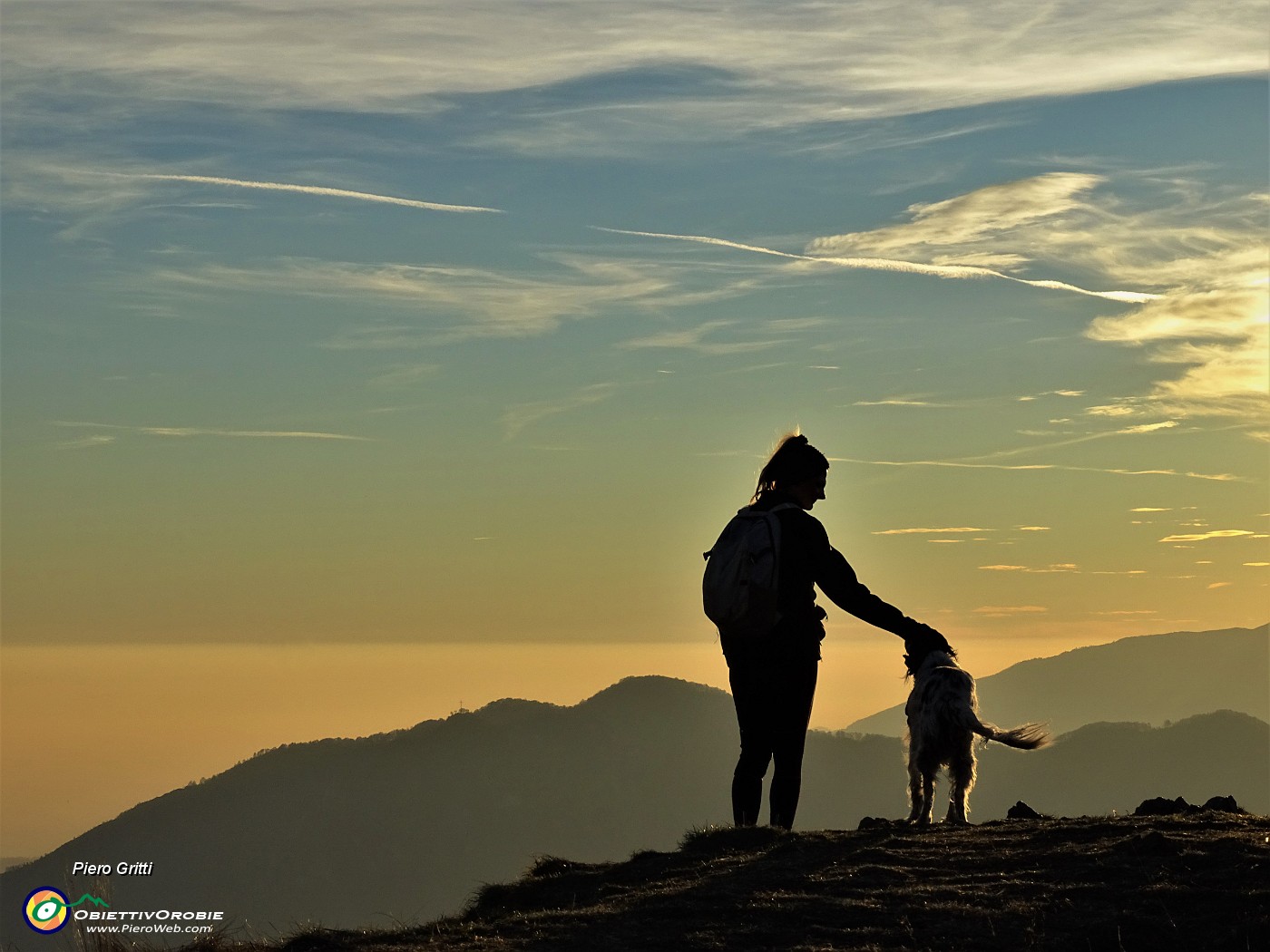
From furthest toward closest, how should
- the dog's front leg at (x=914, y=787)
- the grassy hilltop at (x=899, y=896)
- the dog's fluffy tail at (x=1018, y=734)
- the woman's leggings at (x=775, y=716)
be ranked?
the dog's front leg at (x=914, y=787) < the dog's fluffy tail at (x=1018, y=734) < the woman's leggings at (x=775, y=716) < the grassy hilltop at (x=899, y=896)

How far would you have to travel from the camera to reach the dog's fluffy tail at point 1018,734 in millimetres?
11039

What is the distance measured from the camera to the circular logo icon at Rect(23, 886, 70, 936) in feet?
34.1

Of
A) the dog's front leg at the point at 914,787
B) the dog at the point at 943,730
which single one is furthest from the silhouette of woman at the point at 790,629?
the dog's front leg at the point at 914,787

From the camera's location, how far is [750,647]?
1033 cm

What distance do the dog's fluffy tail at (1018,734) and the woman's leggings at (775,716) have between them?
1517 millimetres

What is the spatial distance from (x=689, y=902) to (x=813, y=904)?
27.8 inches

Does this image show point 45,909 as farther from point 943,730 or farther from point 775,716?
point 943,730

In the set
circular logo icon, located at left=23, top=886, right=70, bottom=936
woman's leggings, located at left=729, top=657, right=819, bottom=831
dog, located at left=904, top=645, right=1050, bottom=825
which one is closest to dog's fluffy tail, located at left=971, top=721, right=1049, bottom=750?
dog, located at left=904, top=645, right=1050, bottom=825

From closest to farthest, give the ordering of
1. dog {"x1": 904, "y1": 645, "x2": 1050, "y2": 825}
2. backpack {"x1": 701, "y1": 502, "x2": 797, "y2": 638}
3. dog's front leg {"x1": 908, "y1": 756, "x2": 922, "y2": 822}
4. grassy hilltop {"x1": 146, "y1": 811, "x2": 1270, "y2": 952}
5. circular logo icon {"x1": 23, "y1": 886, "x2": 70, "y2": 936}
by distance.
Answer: grassy hilltop {"x1": 146, "y1": 811, "x2": 1270, "y2": 952}
backpack {"x1": 701, "y1": 502, "x2": 797, "y2": 638}
circular logo icon {"x1": 23, "y1": 886, "x2": 70, "y2": 936}
dog {"x1": 904, "y1": 645, "x2": 1050, "y2": 825}
dog's front leg {"x1": 908, "y1": 756, "x2": 922, "y2": 822}

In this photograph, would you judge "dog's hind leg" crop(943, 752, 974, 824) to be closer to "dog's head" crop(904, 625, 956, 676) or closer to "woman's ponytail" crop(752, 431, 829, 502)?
"dog's head" crop(904, 625, 956, 676)

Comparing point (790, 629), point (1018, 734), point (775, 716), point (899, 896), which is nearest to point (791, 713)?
point (775, 716)

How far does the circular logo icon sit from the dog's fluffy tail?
6632mm

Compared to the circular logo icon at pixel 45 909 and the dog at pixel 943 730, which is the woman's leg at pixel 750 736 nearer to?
the dog at pixel 943 730

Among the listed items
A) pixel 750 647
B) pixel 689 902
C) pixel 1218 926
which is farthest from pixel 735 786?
pixel 1218 926
